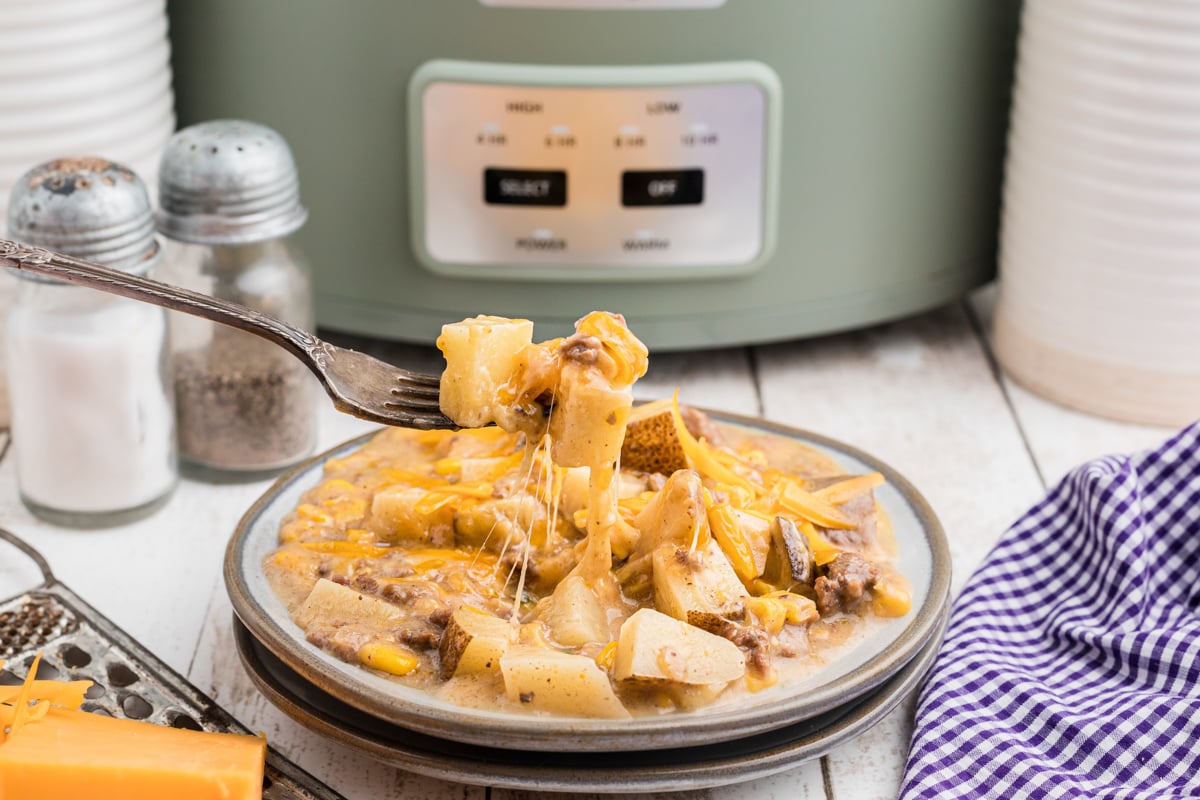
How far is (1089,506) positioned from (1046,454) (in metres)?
0.35

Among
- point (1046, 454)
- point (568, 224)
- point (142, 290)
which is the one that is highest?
point (142, 290)

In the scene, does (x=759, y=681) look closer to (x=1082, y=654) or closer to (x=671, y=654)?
(x=671, y=654)

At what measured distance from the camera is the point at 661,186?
1779 millimetres

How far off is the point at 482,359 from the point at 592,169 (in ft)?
2.06

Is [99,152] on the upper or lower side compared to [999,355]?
upper

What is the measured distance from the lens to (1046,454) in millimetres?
1795

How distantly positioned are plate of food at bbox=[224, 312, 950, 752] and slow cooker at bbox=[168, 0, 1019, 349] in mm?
467

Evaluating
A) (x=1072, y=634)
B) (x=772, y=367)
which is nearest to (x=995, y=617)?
(x=1072, y=634)

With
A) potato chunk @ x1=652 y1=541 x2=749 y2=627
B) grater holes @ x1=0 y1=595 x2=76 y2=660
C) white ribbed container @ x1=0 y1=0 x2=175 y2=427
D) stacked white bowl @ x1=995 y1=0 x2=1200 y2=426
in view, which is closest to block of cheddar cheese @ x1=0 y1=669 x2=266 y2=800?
grater holes @ x1=0 y1=595 x2=76 y2=660

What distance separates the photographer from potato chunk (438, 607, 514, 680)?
1087mm

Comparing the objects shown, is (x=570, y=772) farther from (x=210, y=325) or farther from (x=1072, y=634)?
(x=210, y=325)

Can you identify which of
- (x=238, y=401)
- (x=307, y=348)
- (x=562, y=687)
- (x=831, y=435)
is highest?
(x=307, y=348)

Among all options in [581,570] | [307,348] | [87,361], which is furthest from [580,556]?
[87,361]

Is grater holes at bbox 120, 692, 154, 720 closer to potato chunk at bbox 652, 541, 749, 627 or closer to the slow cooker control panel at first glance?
potato chunk at bbox 652, 541, 749, 627
